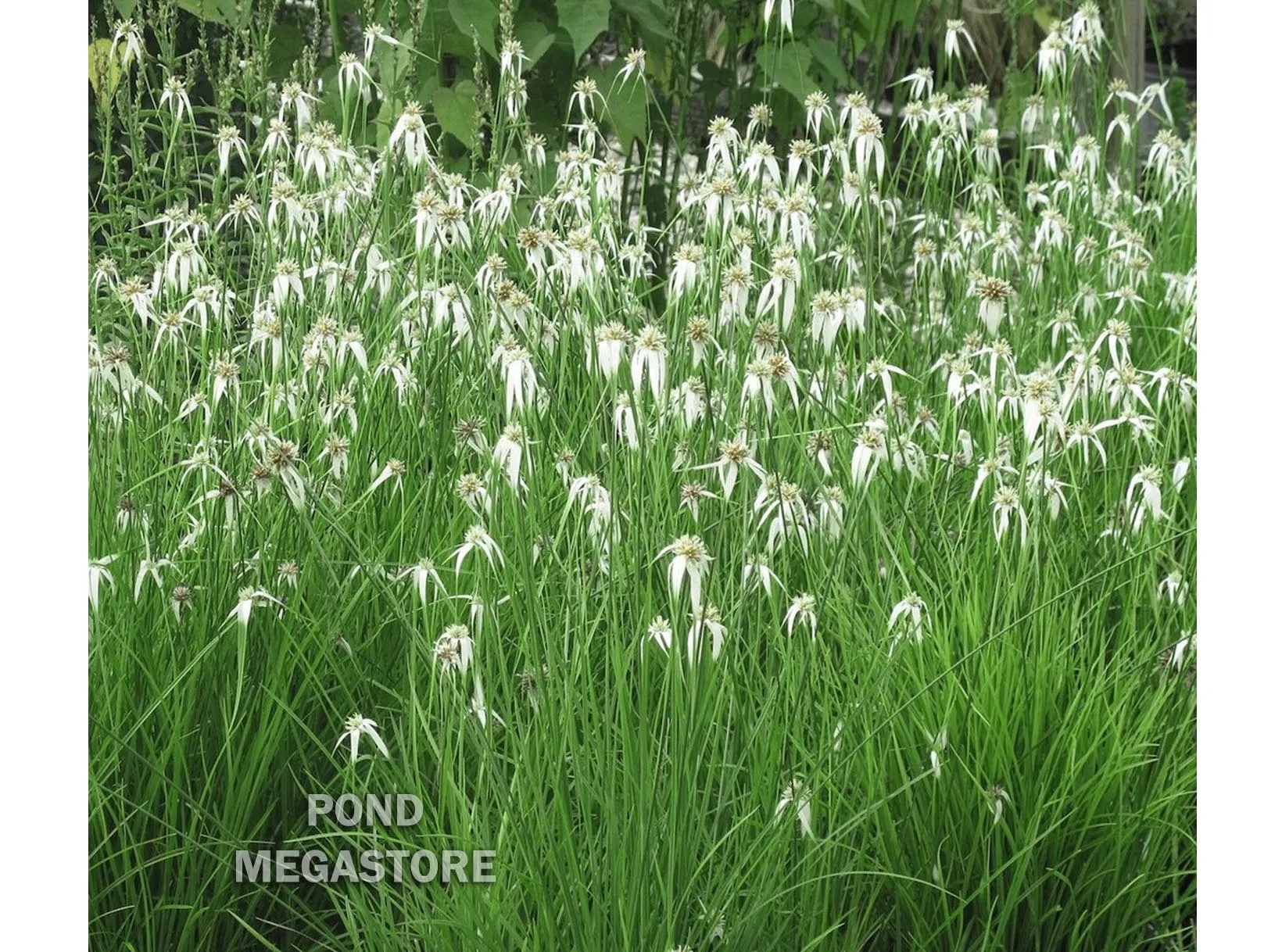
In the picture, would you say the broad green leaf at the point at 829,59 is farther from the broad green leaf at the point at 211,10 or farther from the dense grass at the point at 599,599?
the broad green leaf at the point at 211,10

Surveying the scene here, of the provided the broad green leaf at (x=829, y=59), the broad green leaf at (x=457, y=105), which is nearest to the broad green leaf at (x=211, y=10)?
the broad green leaf at (x=457, y=105)

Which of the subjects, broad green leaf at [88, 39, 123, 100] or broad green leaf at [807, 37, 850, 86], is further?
broad green leaf at [807, 37, 850, 86]

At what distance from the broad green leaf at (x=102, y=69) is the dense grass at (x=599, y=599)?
51mm

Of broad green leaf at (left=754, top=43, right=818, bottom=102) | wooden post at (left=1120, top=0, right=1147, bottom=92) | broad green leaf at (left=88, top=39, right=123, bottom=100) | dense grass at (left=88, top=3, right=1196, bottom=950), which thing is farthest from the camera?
wooden post at (left=1120, top=0, right=1147, bottom=92)

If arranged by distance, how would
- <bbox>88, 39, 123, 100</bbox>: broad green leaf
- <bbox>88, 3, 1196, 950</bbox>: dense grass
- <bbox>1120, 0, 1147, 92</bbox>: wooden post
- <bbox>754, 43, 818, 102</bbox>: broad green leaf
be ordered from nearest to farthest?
<bbox>88, 3, 1196, 950</bbox>: dense grass → <bbox>88, 39, 123, 100</bbox>: broad green leaf → <bbox>754, 43, 818, 102</bbox>: broad green leaf → <bbox>1120, 0, 1147, 92</bbox>: wooden post

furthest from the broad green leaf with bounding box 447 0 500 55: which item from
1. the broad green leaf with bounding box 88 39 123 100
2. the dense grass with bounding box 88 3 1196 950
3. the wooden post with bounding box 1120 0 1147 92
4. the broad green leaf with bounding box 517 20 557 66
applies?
the wooden post with bounding box 1120 0 1147 92

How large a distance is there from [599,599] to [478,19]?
105cm

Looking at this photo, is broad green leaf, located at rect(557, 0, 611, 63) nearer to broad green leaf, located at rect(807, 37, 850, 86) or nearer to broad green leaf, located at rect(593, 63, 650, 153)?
broad green leaf, located at rect(593, 63, 650, 153)

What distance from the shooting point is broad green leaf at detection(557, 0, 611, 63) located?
223cm

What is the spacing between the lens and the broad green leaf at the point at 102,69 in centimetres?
216

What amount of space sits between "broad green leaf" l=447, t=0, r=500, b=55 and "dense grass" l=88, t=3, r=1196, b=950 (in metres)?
0.18

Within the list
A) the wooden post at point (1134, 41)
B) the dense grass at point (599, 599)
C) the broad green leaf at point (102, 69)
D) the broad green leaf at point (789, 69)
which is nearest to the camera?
the dense grass at point (599, 599)

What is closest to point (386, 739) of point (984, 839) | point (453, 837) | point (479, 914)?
point (453, 837)

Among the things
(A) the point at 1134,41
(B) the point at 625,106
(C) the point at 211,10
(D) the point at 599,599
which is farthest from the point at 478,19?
(A) the point at 1134,41
